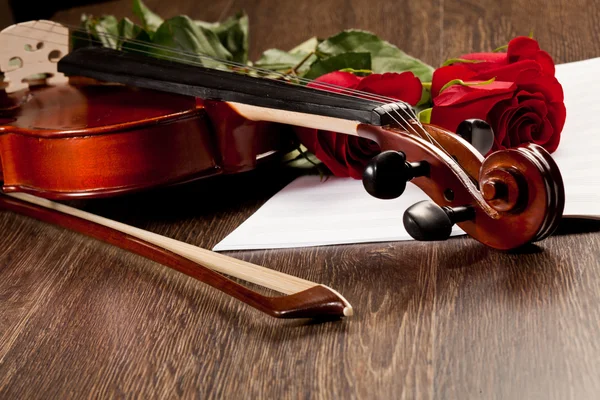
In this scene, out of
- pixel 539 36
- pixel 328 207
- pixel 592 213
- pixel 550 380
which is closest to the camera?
pixel 550 380

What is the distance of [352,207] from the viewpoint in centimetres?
85

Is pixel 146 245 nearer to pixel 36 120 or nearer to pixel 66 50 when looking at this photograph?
pixel 36 120

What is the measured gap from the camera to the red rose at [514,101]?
0.82 m

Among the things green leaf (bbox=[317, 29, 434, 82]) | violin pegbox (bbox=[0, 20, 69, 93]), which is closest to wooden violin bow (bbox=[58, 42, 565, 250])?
green leaf (bbox=[317, 29, 434, 82])

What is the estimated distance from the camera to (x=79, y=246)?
0.87m

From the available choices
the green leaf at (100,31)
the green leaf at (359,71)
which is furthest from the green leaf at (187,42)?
the green leaf at (359,71)

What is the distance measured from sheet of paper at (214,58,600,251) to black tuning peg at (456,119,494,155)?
85 millimetres

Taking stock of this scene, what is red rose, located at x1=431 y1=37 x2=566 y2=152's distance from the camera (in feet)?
2.69

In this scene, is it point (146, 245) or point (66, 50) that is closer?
point (146, 245)

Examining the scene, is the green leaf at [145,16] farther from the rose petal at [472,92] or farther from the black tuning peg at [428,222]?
the black tuning peg at [428,222]

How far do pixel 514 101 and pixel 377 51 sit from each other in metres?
0.30

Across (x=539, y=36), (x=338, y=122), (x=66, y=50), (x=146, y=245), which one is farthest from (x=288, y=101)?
(x=539, y=36)

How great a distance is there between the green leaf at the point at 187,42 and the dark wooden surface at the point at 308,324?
1.01ft

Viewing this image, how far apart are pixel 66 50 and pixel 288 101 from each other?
498 millimetres
